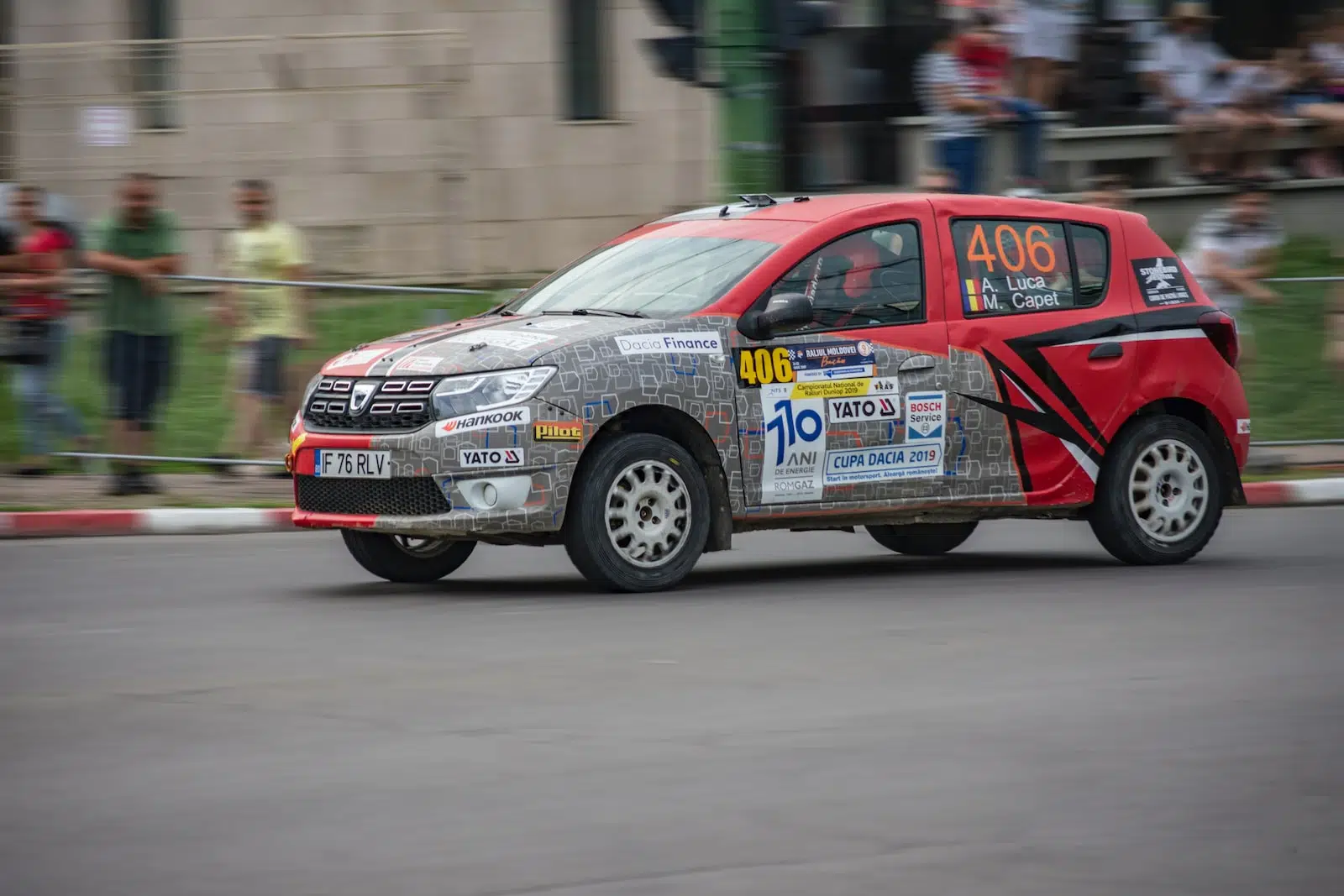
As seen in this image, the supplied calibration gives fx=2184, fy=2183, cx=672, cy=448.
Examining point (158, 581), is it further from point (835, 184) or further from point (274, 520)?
point (835, 184)

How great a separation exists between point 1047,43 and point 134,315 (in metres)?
8.83

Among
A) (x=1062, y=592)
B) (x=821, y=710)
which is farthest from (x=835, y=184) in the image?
(x=821, y=710)

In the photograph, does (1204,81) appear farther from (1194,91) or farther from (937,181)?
(937,181)

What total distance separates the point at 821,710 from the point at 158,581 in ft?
15.0

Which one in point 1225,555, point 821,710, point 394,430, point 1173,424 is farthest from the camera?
point 1225,555

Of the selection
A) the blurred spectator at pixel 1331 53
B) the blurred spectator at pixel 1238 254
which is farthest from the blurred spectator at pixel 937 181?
the blurred spectator at pixel 1331 53

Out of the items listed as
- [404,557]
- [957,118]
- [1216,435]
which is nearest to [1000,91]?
[957,118]

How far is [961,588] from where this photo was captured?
32.8 feet

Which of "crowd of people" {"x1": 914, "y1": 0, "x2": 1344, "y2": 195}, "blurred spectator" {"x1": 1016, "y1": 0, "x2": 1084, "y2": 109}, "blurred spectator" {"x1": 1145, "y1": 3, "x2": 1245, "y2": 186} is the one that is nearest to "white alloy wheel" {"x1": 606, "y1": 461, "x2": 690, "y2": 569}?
"crowd of people" {"x1": 914, "y1": 0, "x2": 1344, "y2": 195}

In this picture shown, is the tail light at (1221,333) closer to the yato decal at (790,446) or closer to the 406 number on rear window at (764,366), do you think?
the yato decal at (790,446)

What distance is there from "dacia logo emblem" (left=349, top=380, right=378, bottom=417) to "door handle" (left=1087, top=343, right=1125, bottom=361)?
3.52 m

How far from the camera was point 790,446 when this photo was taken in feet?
31.8

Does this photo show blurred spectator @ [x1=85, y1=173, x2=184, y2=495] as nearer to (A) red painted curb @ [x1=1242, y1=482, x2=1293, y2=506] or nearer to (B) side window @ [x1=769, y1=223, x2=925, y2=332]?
(B) side window @ [x1=769, y1=223, x2=925, y2=332]

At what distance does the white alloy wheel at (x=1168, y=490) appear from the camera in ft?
35.4
